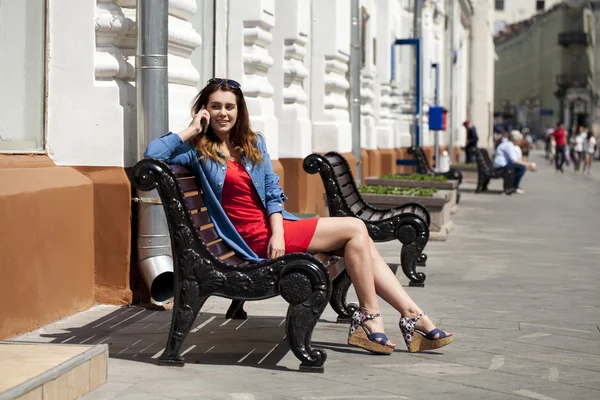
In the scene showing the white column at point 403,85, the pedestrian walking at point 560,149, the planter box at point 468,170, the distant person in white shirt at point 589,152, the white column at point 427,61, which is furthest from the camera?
the pedestrian walking at point 560,149

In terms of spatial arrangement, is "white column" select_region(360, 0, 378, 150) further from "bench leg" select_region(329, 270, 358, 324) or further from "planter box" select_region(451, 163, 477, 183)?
"bench leg" select_region(329, 270, 358, 324)

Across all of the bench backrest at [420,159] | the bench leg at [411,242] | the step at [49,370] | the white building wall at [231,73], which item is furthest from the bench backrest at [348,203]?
the bench backrest at [420,159]

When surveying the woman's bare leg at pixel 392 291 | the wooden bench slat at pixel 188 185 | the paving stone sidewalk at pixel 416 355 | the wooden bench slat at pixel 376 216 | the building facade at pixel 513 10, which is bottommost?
the paving stone sidewalk at pixel 416 355

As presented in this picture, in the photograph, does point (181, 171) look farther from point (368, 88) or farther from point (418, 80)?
point (418, 80)

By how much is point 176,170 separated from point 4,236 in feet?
3.52

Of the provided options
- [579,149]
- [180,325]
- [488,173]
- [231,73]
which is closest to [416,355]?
[180,325]

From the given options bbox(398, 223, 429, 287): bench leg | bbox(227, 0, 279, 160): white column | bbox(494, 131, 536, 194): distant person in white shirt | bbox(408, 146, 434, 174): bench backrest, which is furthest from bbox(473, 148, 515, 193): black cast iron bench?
bbox(398, 223, 429, 287): bench leg

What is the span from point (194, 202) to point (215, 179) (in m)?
0.18

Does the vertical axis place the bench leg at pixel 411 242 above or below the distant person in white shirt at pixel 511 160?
below

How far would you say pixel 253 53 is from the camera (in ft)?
41.2

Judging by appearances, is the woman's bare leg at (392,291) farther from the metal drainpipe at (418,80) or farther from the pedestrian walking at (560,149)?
the pedestrian walking at (560,149)

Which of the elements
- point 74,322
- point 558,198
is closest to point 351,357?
point 74,322

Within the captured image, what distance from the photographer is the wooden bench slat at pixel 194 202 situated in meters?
6.78

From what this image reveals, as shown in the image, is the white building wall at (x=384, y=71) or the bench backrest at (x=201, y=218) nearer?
the bench backrest at (x=201, y=218)
